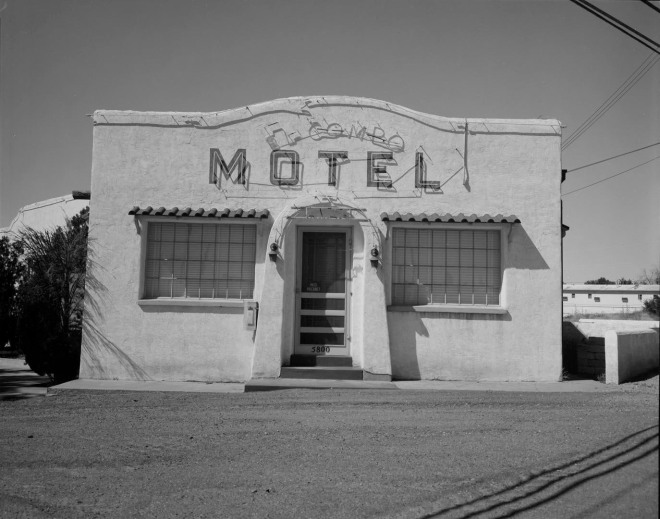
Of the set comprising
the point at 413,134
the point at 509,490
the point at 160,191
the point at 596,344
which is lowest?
the point at 509,490

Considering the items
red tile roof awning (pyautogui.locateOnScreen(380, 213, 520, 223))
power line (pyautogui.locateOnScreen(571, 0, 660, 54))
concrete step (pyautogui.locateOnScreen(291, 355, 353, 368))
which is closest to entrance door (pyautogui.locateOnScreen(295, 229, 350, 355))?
concrete step (pyautogui.locateOnScreen(291, 355, 353, 368))

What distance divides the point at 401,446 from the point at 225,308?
5.19 metres

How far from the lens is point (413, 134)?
11.4 metres

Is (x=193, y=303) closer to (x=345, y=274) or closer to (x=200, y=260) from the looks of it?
(x=200, y=260)

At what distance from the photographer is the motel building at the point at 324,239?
11.0 meters

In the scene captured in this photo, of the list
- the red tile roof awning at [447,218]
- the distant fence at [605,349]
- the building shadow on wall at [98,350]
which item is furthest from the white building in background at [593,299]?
the building shadow on wall at [98,350]

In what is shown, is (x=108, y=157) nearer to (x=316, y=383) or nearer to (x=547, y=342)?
(x=316, y=383)

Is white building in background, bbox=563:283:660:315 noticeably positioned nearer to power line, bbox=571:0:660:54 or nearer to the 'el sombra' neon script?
power line, bbox=571:0:660:54

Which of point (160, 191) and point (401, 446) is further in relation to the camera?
point (160, 191)

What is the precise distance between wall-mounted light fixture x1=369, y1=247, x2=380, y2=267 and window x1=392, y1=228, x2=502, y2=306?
24.3 inches

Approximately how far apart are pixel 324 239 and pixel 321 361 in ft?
7.26

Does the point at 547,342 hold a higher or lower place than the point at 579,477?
higher

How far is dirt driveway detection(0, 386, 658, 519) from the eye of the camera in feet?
16.3

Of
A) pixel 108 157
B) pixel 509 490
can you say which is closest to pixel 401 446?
pixel 509 490
